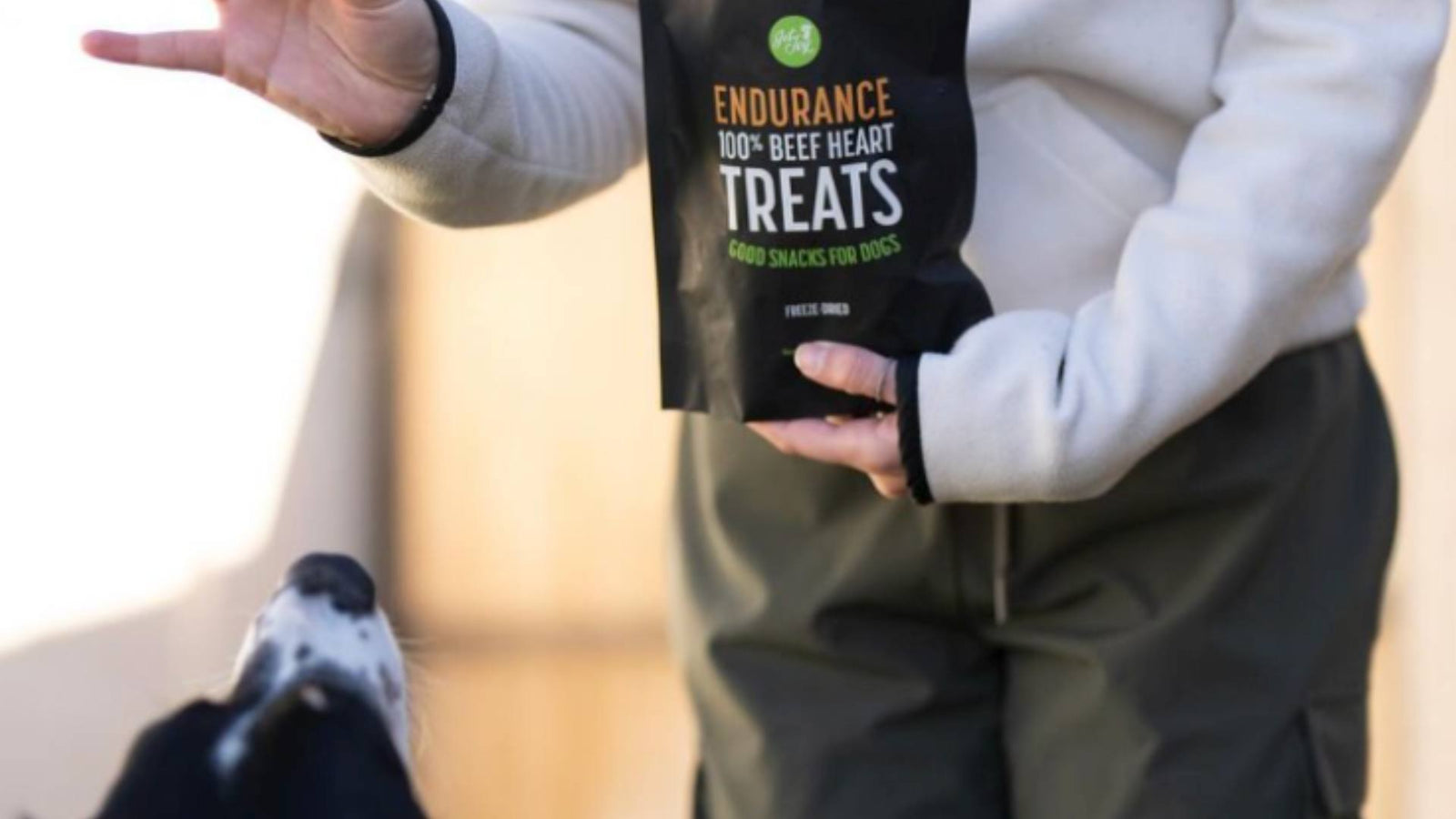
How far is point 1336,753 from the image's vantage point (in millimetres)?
1557

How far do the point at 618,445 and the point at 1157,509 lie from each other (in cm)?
163

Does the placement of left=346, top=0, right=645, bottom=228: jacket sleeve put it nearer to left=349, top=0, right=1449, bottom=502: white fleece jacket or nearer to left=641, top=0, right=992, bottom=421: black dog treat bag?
left=349, top=0, right=1449, bottom=502: white fleece jacket

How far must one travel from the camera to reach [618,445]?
3.10 meters

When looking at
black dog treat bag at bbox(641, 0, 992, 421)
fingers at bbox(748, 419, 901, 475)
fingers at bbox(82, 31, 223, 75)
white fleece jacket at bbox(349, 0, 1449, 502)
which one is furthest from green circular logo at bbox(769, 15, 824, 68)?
fingers at bbox(82, 31, 223, 75)

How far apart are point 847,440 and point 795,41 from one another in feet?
0.79

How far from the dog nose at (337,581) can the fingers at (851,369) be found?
1.33 ft

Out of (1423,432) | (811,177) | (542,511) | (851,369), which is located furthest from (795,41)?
(542,511)

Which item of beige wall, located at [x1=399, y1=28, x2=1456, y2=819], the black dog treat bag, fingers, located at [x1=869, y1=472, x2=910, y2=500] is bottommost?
beige wall, located at [x1=399, y1=28, x2=1456, y2=819]

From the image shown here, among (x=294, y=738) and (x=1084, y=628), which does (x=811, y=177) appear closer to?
(x=1084, y=628)

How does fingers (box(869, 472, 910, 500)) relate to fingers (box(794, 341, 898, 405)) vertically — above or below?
below

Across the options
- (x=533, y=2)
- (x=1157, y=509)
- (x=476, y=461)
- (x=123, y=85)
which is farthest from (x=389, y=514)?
(x=1157, y=509)

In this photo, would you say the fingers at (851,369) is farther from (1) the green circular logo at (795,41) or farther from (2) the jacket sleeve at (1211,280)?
(1) the green circular logo at (795,41)

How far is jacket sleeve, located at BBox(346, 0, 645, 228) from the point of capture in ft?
4.89

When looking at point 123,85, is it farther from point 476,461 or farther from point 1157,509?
point 1157,509
